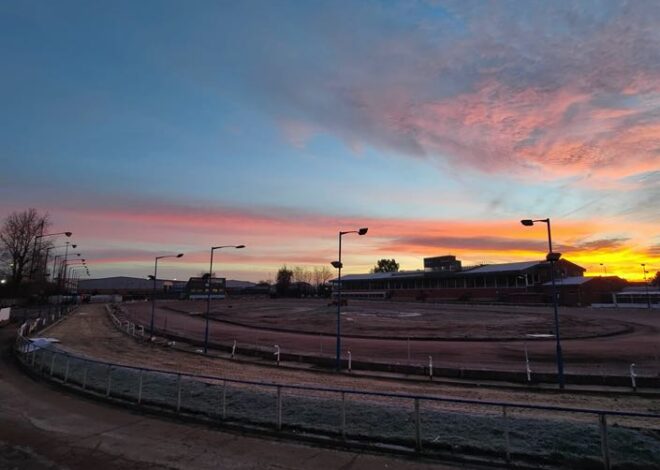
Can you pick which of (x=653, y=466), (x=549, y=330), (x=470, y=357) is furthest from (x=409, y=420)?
(x=549, y=330)

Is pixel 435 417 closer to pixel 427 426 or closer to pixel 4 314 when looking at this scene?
A: pixel 427 426

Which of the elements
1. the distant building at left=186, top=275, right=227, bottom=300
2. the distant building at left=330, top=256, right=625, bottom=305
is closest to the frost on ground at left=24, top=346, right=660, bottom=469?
the distant building at left=330, top=256, right=625, bottom=305

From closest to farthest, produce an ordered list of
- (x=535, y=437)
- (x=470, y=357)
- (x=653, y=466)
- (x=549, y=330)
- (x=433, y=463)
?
(x=653, y=466) → (x=433, y=463) → (x=535, y=437) → (x=470, y=357) → (x=549, y=330)

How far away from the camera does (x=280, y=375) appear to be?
26.8 meters

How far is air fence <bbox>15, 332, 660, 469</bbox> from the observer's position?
31.4ft

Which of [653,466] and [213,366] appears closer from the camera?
[653,466]

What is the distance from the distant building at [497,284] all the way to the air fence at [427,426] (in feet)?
328

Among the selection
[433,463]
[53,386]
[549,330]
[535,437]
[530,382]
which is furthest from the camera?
[549,330]

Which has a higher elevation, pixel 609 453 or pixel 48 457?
pixel 609 453

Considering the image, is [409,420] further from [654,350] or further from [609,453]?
[654,350]

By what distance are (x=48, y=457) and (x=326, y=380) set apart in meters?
16.4

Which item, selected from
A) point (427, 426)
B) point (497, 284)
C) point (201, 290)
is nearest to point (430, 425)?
point (427, 426)

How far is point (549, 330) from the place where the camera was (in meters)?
51.7

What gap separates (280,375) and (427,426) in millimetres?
16412
